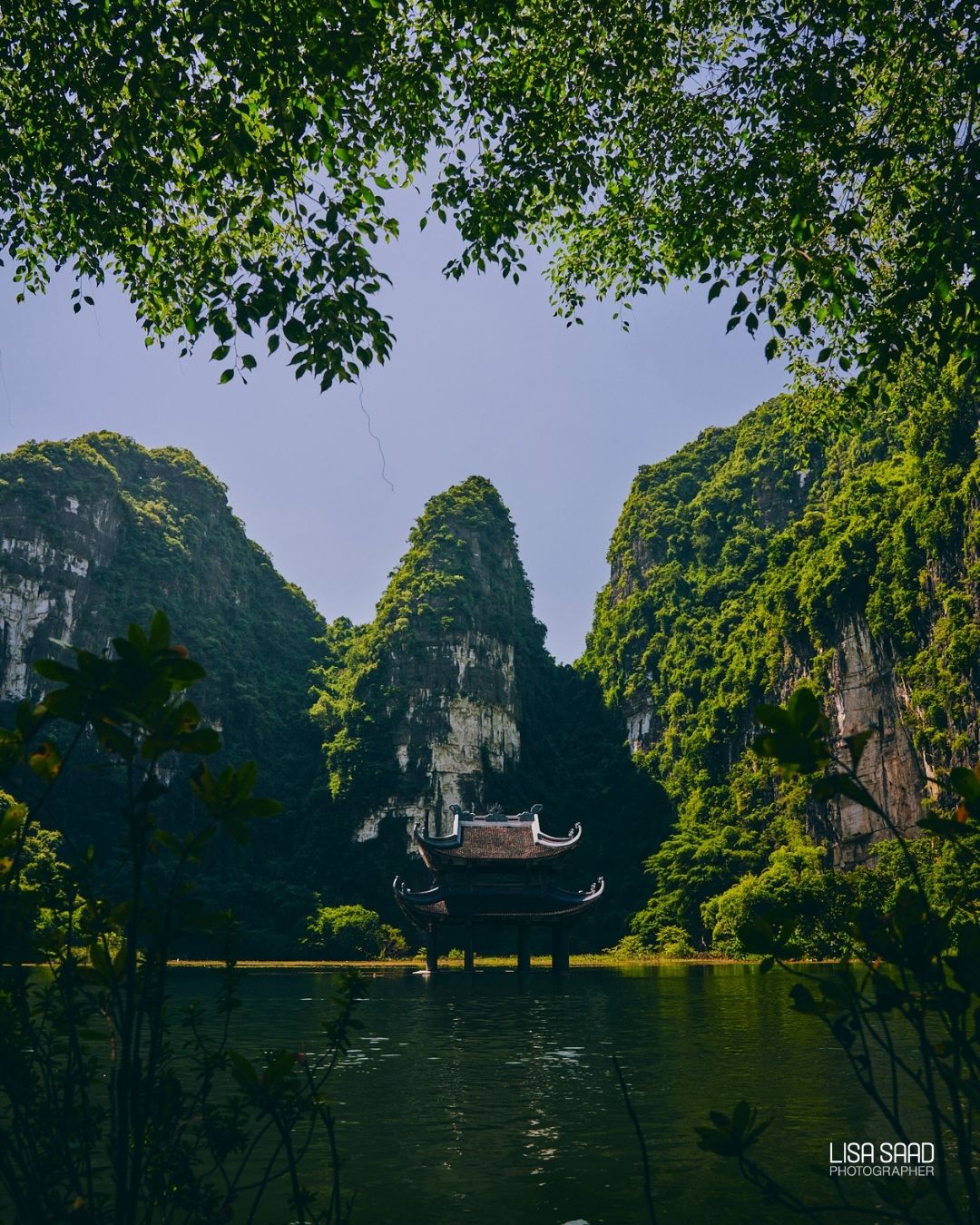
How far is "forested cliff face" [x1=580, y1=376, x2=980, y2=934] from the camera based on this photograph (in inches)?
1738

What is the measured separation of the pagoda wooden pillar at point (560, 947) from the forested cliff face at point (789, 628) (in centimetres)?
1140

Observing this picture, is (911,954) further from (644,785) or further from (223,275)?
(644,785)

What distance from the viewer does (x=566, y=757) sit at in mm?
67062

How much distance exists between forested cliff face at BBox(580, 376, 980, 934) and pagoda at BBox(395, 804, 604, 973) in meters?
10.8

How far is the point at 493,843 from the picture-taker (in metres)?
30.5

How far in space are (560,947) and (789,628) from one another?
30.4 m

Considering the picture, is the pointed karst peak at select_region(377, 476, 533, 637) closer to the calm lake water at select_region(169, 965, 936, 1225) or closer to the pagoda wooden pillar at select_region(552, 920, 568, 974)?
the pagoda wooden pillar at select_region(552, 920, 568, 974)

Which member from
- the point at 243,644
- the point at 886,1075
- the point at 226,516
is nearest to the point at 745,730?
the point at 243,644

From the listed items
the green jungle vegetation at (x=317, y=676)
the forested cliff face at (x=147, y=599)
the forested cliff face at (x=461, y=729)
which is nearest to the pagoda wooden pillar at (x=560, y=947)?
the green jungle vegetation at (x=317, y=676)

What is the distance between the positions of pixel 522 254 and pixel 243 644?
6271cm

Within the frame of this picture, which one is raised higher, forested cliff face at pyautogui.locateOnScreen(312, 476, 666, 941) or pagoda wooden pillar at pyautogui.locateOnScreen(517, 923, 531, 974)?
forested cliff face at pyautogui.locateOnScreen(312, 476, 666, 941)

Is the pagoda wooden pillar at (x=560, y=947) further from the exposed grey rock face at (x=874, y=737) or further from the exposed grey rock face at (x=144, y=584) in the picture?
the exposed grey rock face at (x=144, y=584)

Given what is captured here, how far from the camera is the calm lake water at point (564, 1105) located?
17.4 feet

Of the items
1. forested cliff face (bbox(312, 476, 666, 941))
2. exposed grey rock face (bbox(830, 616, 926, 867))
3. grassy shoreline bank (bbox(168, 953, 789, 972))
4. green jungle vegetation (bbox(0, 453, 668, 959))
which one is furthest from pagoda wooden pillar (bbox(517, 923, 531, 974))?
forested cliff face (bbox(312, 476, 666, 941))
